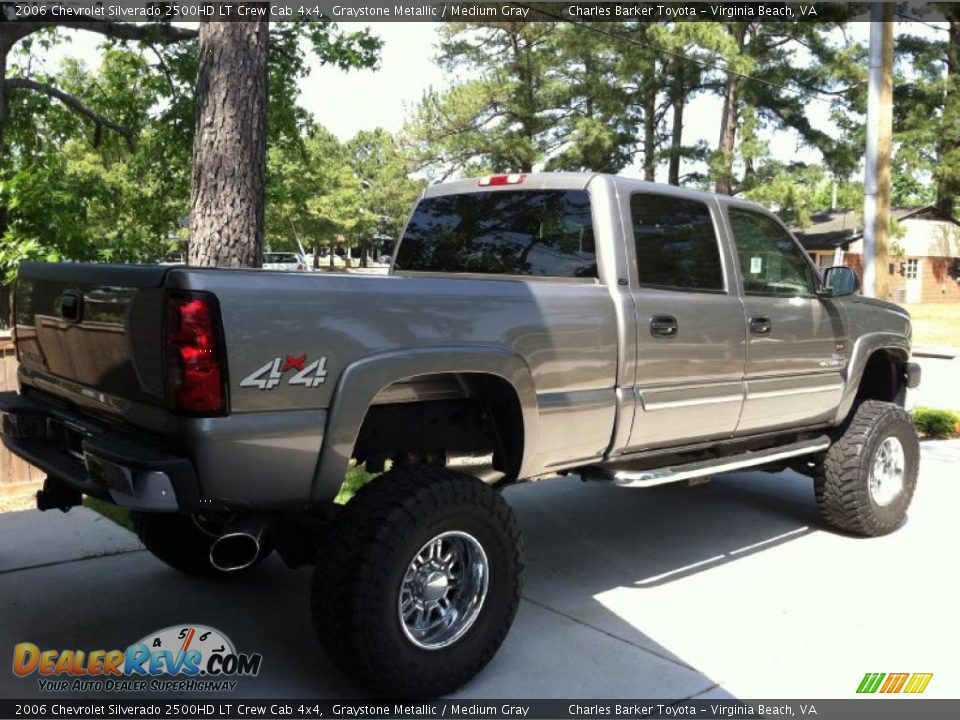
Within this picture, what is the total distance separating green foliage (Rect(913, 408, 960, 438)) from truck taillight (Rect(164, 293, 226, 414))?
8.62m

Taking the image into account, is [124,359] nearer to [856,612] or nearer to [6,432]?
[6,432]

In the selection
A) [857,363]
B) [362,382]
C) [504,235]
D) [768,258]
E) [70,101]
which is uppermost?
[70,101]

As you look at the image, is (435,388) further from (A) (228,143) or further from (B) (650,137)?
(B) (650,137)

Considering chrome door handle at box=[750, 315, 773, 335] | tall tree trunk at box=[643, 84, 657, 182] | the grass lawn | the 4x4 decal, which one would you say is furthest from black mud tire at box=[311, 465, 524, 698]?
tall tree trunk at box=[643, 84, 657, 182]

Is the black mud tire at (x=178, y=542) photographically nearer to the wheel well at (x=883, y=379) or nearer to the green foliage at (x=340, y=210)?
the wheel well at (x=883, y=379)

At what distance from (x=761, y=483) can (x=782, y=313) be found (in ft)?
8.22

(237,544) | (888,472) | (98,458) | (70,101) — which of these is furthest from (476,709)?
(70,101)

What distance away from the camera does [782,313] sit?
→ 203 inches

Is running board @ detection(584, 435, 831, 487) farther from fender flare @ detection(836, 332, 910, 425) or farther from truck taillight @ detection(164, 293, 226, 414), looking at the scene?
truck taillight @ detection(164, 293, 226, 414)

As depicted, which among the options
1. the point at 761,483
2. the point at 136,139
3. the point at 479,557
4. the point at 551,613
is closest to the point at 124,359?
the point at 479,557

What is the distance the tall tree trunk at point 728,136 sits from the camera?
27.0 meters

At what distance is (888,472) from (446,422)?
3.45 metres

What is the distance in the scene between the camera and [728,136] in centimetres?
2789

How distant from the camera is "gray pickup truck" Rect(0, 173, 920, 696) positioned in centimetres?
301
